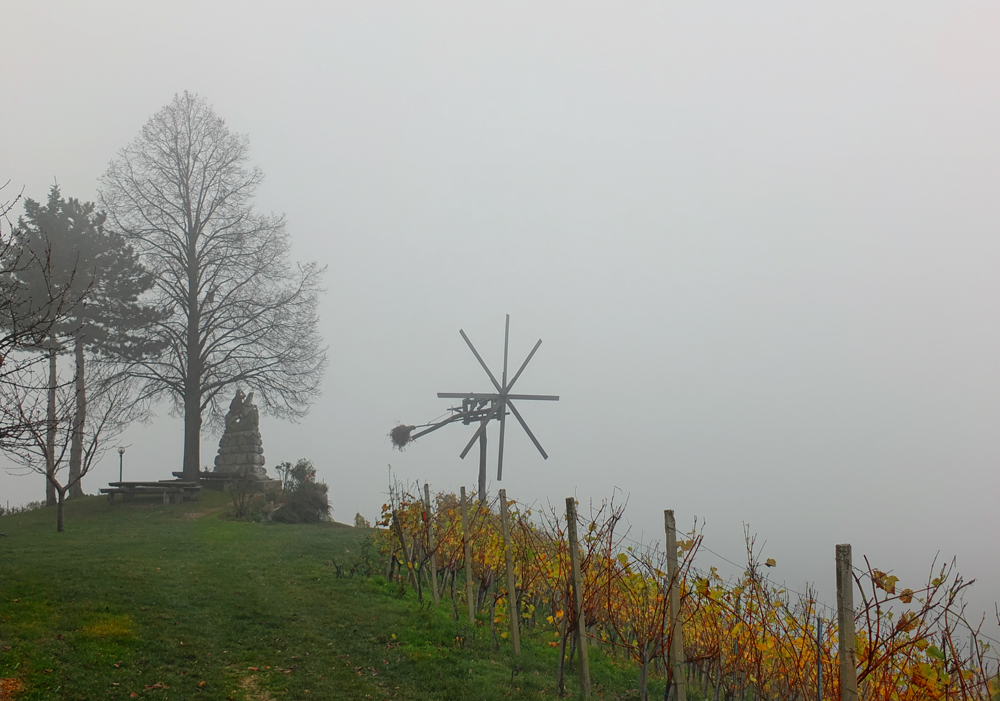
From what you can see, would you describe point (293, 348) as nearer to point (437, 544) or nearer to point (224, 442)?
point (224, 442)

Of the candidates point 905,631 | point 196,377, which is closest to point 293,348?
point 196,377

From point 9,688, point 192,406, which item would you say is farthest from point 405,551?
point 192,406

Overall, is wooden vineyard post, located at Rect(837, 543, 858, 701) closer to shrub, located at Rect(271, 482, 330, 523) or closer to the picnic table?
shrub, located at Rect(271, 482, 330, 523)

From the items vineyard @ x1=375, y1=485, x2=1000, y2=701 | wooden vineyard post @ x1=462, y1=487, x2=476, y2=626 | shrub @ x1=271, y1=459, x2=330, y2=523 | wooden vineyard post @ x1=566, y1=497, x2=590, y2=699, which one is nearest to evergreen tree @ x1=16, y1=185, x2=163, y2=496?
shrub @ x1=271, y1=459, x2=330, y2=523

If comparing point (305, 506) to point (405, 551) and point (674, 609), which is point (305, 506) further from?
point (674, 609)

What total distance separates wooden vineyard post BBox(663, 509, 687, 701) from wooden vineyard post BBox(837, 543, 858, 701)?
1.66 metres

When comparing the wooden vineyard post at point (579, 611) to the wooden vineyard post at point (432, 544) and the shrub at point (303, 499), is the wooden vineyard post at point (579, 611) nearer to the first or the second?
the wooden vineyard post at point (432, 544)

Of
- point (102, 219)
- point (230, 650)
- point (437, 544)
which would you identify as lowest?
point (230, 650)

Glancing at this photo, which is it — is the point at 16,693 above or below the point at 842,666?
below

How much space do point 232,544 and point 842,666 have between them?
1362 centimetres

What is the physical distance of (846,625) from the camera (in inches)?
183

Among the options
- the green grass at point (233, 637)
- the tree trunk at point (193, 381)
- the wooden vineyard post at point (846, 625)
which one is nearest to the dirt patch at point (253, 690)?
the green grass at point (233, 637)

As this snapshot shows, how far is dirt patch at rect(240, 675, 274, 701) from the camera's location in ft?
23.3

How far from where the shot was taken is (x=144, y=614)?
921 cm
